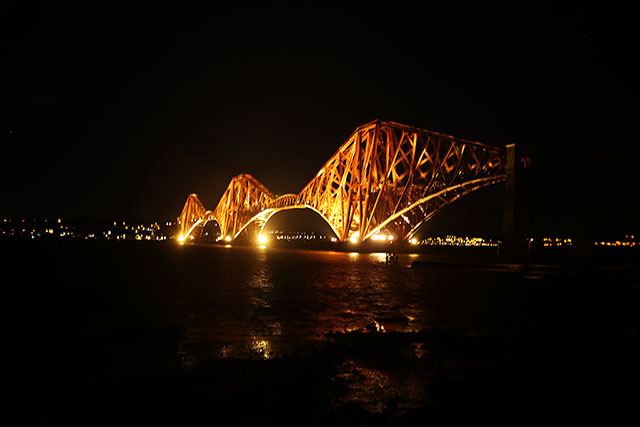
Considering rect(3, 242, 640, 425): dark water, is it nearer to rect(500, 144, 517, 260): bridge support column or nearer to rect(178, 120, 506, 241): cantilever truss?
rect(500, 144, 517, 260): bridge support column

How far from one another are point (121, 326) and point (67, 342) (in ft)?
5.70

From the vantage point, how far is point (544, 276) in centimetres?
2430

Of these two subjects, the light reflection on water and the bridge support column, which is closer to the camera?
the light reflection on water

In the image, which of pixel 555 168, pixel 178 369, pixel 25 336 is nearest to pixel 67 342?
A: pixel 25 336

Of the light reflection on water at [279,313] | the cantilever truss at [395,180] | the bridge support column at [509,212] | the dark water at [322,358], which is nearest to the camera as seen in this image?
the dark water at [322,358]

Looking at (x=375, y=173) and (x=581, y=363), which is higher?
(x=375, y=173)

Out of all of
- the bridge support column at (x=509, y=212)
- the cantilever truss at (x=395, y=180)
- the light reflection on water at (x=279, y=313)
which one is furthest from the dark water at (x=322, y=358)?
the cantilever truss at (x=395, y=180)

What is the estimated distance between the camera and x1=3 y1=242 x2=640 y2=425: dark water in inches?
202

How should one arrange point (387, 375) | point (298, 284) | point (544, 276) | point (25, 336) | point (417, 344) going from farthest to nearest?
point (544, 276) → point (298, 284) → point (25, 336) → point (417, 344) → point (387, 375)

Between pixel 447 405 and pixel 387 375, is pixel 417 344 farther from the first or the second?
pixel 447 405

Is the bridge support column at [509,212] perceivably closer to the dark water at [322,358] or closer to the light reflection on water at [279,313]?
the light reflection on water at [279,313]

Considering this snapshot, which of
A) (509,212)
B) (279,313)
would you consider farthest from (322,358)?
(509,212)

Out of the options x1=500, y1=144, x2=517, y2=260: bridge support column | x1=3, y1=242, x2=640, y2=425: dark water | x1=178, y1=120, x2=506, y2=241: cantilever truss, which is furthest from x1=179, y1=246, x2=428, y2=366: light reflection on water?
x1=178, y1=120, x2=506, y2=241: cantilever truss

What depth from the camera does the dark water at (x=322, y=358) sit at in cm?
514
